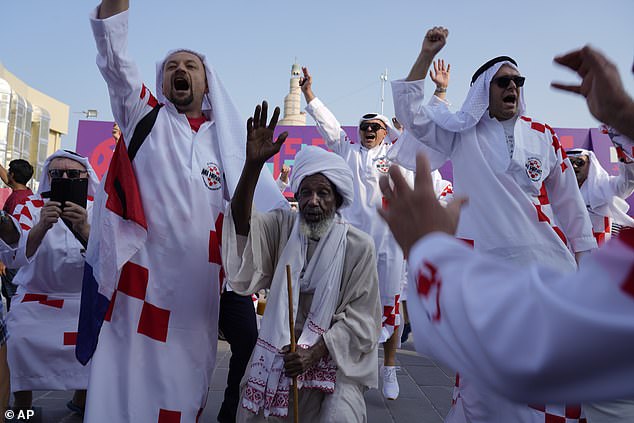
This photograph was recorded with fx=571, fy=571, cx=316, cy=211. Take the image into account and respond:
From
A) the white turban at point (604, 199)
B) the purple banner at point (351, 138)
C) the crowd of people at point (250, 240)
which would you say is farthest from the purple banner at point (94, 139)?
the white turban at point (604, 199)

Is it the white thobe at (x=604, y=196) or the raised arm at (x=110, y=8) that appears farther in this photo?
the white thobe at (x=604, y=196)

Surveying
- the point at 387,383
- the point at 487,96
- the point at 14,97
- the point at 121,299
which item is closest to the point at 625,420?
the point at 487,96

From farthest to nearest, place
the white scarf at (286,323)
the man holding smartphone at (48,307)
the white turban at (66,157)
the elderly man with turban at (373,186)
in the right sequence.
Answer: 1. the elderly man with turban at (373,186)
2. the white turban at (66,157)
3. the man holding smartphone at (48,307)
4. the white scarf at (286,323)

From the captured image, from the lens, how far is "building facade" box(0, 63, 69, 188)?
77.4 ft

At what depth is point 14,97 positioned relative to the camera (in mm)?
24125

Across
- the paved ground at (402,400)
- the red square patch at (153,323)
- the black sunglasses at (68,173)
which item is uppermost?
the black sunglasses at (68,173)

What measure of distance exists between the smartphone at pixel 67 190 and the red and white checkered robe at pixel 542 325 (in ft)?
9.26

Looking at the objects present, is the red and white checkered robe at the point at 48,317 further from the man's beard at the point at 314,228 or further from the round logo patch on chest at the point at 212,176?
the man's beard at the point at 314,228

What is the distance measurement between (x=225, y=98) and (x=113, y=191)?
86 centimetres

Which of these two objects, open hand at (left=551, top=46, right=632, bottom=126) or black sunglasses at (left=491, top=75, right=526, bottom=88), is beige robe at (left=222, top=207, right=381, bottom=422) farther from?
open hand at (left=551, top=46, right=632, bottom=126)

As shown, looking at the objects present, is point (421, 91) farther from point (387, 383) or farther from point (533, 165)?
point (387, 383)

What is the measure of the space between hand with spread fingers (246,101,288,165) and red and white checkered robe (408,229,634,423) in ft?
5.52

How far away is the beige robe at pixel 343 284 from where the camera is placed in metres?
2.81

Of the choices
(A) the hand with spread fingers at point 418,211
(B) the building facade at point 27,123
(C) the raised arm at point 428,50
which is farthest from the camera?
(B) the building facade at point 27,123
